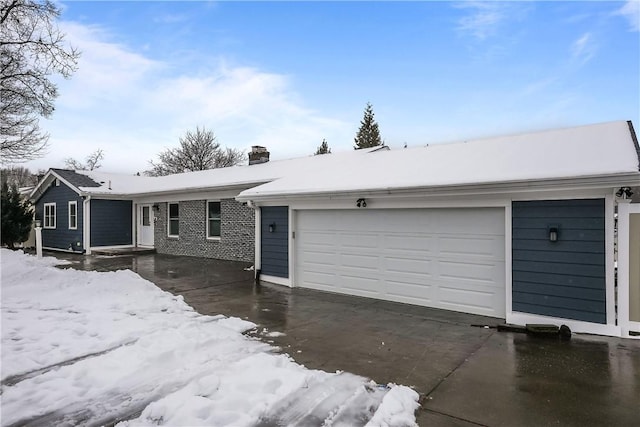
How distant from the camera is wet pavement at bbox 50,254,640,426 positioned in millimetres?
3332

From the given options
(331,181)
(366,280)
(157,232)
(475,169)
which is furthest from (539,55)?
(157,232)

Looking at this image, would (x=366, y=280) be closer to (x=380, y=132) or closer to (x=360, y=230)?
(x=360, y=230)

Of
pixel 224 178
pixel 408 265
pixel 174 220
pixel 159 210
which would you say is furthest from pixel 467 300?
pixel 159 210

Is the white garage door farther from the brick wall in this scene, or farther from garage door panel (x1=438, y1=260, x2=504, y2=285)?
the brick wall

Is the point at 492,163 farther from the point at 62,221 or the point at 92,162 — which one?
the point at 92,162

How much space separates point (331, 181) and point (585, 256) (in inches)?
203

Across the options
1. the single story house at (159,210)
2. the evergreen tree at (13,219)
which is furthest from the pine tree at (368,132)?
the evergreen tree at (13,219)

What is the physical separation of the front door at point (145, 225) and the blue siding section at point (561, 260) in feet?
52.3

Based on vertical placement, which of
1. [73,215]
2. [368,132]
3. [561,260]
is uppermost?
[368,132]

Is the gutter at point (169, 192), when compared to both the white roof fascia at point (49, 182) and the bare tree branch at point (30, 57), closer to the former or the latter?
the white roof fascia at point (49, 182)

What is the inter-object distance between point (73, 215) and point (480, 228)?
18.0 meters

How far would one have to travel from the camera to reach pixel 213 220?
48.2 feet

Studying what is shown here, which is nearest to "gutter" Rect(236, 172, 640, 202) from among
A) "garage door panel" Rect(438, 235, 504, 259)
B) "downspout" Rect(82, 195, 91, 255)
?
"garage door panel" Rect(438, 235, 504, 259)

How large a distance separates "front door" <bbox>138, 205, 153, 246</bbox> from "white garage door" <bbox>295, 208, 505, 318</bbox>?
1103 cm
